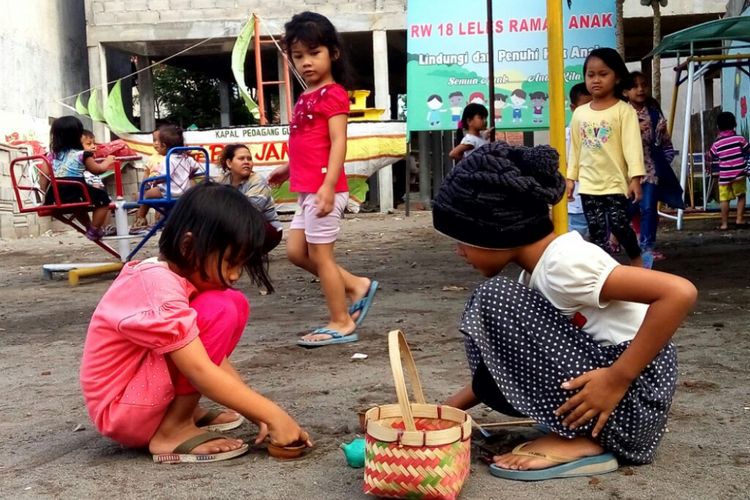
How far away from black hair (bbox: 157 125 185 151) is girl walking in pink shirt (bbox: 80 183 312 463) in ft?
17.6

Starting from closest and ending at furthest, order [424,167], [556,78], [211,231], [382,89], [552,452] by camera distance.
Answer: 1. [552,452]
2. [211,231]
3. [556,78]
4. [382,89]
5. [424,167]

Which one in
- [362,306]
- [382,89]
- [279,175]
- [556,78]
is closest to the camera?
[556,78]

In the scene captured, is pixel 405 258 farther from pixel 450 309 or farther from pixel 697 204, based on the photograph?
Answer: pixel 697 204

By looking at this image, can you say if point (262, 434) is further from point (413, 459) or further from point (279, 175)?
point (279, 175)

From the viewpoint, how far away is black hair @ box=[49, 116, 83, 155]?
7.14 metres

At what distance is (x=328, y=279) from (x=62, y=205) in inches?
138

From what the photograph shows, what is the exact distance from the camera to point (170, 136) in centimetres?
762

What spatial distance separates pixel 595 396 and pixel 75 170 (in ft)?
18.8

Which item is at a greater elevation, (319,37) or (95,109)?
(95,109)

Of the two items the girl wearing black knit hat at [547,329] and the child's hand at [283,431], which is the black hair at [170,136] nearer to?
the child's hand at [283,431]

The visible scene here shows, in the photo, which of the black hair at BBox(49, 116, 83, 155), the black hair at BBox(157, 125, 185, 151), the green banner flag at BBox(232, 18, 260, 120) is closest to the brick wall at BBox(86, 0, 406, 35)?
the green banner flag at BBox(232, 18, 260, 120)

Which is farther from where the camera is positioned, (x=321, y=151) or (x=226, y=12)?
Answer: (x=226, y=12)

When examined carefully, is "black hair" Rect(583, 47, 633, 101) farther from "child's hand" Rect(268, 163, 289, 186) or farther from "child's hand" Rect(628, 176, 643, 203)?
"child's hand" Rect(268, 163, 289, 186)

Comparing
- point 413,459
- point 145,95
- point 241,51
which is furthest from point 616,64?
point 145,95
